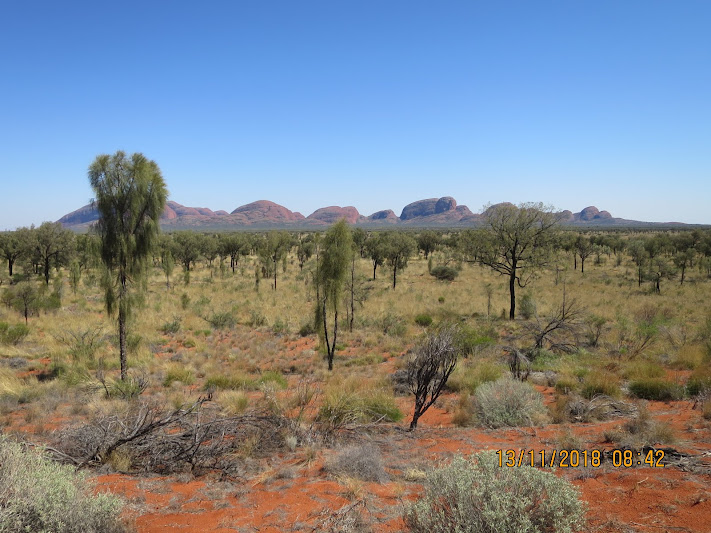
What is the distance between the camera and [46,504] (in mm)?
3449

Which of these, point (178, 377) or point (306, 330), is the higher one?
point (178, 377)

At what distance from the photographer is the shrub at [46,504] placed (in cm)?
339

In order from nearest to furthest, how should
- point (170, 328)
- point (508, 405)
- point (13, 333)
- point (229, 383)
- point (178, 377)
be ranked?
1. point (508, 405)
2. point (229, 383)
3. point (178, 377)
4. point (13, 333)
5. point (170, 328)

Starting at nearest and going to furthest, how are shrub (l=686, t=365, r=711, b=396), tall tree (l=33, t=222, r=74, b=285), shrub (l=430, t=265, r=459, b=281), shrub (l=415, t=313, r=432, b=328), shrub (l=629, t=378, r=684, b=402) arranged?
shrub (l=686, t=365, r=711, b=396) → shrub (l=629, t=378, r=684, b=402) → shrub (l=415, t=313, r=432, b=328) → tall tree (l=33, t=222, r=74, b=285) → shrub (l=430, t=265, r=459, b=281)

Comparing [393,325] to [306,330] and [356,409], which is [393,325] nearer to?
[306,330]

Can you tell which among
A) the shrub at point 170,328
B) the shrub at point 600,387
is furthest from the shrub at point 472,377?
the shrub at point 170,328

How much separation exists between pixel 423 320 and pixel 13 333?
63.6 ft

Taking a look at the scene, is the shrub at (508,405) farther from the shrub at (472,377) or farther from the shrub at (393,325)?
the shrub at (393,325)

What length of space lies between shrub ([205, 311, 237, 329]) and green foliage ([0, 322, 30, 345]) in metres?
8.10

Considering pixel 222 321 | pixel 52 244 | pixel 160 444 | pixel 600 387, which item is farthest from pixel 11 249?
pixel 600 387

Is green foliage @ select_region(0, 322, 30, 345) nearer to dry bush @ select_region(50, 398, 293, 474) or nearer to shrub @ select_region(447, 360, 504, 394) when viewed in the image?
dry bush @ select_region(50, 398, 293, 474)

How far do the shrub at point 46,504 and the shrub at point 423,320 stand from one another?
18327 mm
